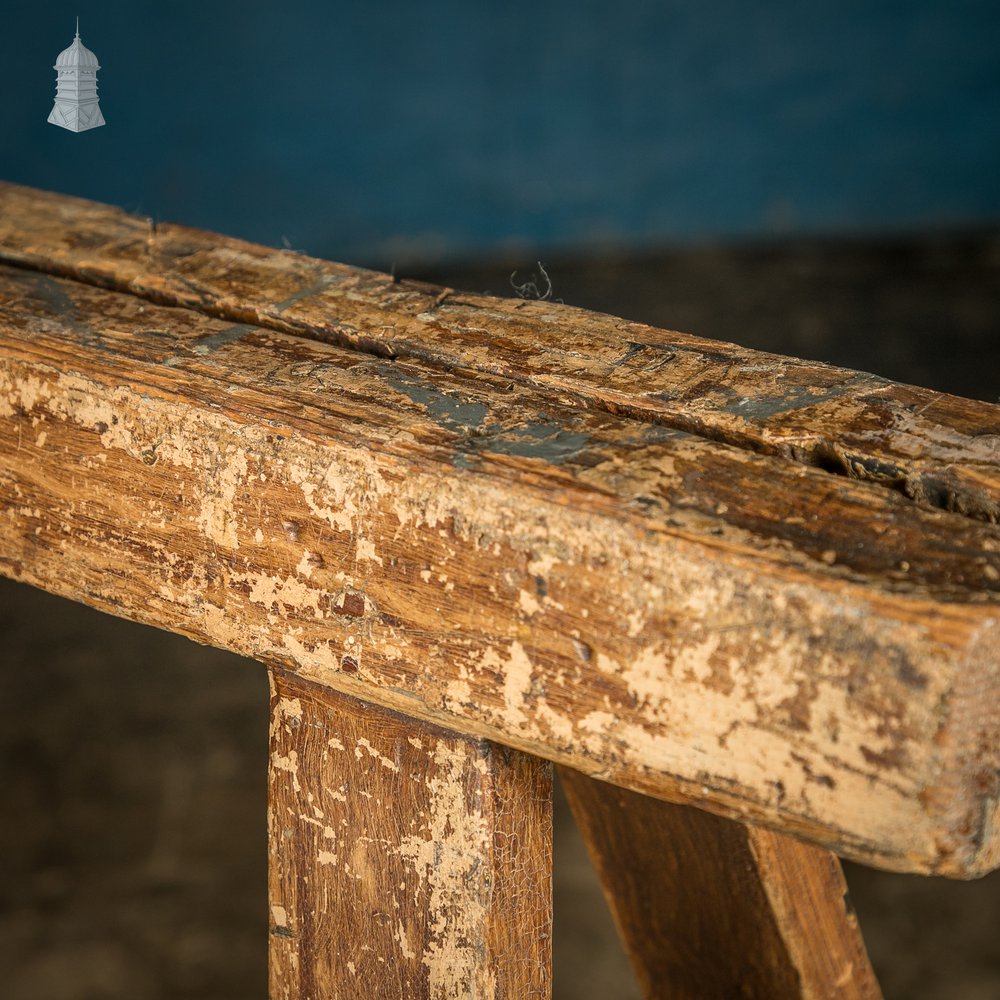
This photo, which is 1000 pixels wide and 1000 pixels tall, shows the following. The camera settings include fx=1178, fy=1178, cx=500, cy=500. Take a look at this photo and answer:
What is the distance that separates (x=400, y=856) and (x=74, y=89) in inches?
22.5

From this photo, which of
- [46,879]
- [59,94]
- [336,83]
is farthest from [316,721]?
[336,83]

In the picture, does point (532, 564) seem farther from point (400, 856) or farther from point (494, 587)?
point (400, 856)

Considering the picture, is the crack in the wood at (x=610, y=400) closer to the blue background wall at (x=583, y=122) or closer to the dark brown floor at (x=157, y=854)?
the dark brown floor at (x=157, y=854)

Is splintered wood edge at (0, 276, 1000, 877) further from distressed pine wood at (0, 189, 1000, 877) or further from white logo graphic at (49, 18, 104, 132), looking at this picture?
white logo graphic at (49, 18, 104, 132)

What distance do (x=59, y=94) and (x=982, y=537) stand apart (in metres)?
0.69

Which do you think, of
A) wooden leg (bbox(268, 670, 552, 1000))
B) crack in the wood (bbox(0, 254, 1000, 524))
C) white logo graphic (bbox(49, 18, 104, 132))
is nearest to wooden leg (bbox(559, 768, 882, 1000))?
wooden leg (bbox(268, 670, 552, 1000))

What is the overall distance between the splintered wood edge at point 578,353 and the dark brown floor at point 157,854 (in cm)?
147

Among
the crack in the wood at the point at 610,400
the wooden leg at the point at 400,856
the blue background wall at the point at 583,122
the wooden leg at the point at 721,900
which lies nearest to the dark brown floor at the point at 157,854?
the wooden leg at the point at 721,900

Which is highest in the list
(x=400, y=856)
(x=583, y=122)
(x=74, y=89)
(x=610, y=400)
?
(x=583, y=122)

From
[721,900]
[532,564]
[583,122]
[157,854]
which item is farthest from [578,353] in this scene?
[583,122]

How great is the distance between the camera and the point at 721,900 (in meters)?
0.94

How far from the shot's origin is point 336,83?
433 centimetres

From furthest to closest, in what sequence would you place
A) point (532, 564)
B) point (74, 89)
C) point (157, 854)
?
1. point (157, 854)
2. point (74, 89)
3. point (532, 564)

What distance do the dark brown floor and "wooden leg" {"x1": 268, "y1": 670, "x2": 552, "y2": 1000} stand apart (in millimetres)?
1374
